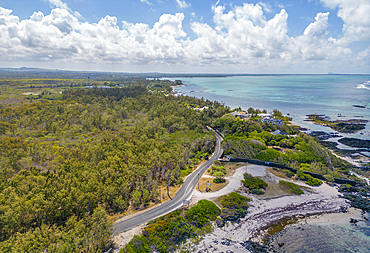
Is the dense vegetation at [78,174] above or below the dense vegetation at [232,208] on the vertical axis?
above

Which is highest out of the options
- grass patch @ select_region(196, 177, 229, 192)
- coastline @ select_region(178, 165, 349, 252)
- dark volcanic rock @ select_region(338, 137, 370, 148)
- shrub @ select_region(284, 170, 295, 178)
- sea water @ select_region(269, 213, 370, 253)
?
dark volcanic rock @ select_region(338, 137, 370, 148)

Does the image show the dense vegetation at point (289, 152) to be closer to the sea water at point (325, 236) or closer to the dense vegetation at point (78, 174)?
the dense vegetation at point (78, 174)

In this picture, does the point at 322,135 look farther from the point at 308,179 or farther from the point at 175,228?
the point at 175,228

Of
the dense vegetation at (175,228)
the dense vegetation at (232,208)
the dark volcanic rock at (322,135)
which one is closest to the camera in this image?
the dense vegetation at (175,228)

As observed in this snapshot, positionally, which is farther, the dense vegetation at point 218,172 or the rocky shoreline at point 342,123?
the rocky shoreline at point 342,123

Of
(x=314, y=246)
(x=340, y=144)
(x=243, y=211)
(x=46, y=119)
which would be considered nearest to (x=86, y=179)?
(x=243, y=211)

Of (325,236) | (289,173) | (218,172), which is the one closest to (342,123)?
(289,173)

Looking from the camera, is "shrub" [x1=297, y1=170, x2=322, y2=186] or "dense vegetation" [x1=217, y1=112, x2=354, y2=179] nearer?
"shrub" [x1=297, y1=170, x2=322, y2=186]

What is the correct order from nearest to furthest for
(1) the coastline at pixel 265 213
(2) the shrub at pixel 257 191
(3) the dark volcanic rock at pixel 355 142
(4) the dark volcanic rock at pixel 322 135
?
(1) the coastline at pixel 265 213
(2) the shrub at pixel 257 191
(3) the dark volcanic rock at pixel 355 142
(4) the dark volcanic rock at pixel 322 135

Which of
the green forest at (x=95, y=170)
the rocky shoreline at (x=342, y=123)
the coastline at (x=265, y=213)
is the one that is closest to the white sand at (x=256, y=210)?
the coastline at (x=265, y=213)

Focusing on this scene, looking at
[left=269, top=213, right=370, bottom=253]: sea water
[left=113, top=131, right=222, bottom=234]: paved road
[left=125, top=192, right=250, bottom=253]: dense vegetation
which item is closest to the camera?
[left=125, top=192, right=250, bottom=253]: dense vegetation

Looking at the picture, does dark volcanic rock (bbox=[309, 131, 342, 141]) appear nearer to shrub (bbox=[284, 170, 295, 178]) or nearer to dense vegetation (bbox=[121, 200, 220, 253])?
shrub (bbox=[284, 170, 295, 178])

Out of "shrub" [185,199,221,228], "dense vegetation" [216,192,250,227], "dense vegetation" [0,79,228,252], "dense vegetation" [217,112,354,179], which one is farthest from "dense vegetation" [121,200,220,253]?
"dense vegetation" [217,112,354,179]
